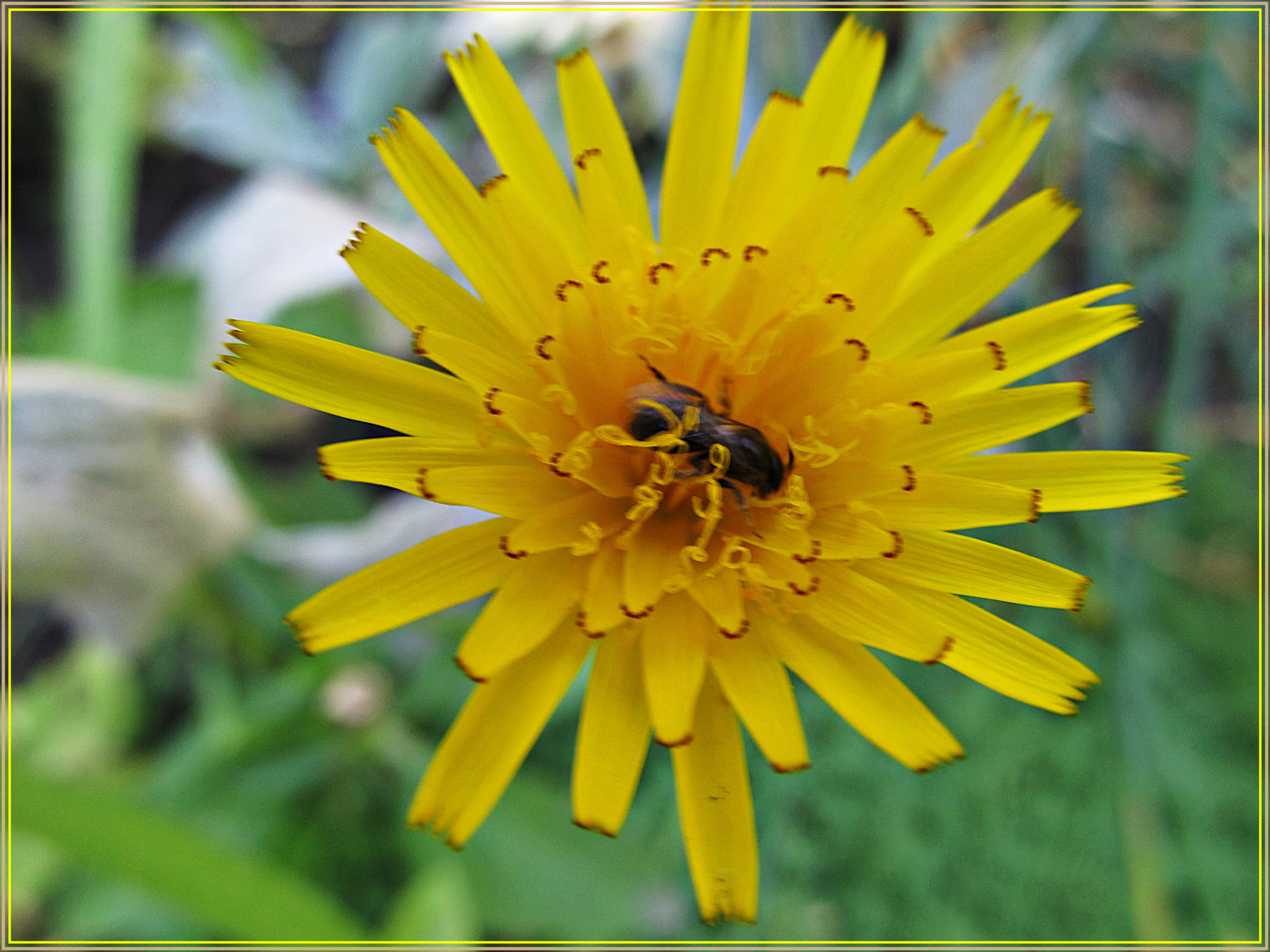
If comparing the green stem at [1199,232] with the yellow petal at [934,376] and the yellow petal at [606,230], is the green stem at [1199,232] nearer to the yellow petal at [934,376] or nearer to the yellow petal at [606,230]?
the yellow petal at [934,376]

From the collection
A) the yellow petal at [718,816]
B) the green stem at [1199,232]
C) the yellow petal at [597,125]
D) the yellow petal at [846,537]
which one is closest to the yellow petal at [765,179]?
the yellow petal at [597,125]

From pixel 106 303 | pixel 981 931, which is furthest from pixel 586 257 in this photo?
pixel 981 931

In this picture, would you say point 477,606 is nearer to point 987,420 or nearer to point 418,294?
point 418,294

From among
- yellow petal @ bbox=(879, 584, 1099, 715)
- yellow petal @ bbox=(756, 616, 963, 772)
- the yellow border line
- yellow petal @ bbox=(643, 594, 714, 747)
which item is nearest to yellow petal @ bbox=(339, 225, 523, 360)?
yellow petal @ bbox=(643, 594, 714, 747)

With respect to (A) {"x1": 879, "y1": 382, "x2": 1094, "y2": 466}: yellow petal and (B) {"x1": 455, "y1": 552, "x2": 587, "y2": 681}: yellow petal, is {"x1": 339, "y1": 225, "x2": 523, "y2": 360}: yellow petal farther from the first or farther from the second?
(A) {"x1": 879, "y1": 382, "x2": 1094, "y2": 466}: yellow petal

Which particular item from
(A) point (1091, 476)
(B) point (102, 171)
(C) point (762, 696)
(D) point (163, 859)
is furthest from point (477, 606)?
(B) point (102, 171)

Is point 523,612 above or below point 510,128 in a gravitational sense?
below

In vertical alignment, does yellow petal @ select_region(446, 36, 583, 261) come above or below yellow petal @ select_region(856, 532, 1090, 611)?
above
